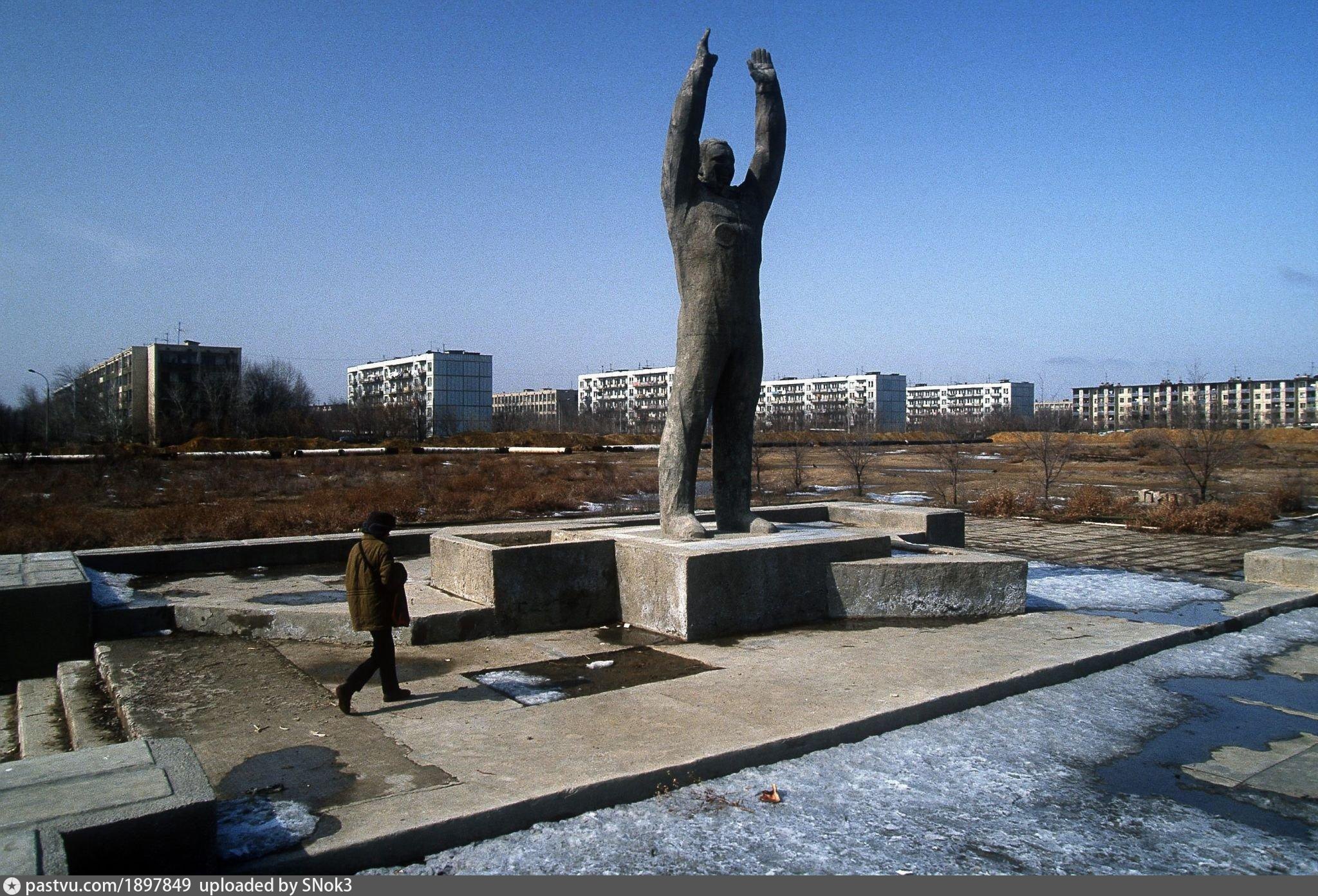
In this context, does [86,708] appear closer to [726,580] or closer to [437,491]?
[726,580]

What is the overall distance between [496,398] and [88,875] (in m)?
168

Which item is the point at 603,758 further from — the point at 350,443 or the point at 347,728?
the point at 350,443

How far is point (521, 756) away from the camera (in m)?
4.01

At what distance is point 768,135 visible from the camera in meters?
7.81

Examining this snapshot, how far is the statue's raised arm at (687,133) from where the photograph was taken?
726 centimetres

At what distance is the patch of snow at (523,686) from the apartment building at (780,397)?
108726 millimetres

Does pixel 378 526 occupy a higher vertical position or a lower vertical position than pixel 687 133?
lower

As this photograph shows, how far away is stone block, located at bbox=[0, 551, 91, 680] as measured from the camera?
5.79m

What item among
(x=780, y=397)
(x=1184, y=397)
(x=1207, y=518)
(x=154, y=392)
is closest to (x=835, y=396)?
(x=780, y=397)

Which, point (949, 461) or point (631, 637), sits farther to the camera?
point (949, 461)

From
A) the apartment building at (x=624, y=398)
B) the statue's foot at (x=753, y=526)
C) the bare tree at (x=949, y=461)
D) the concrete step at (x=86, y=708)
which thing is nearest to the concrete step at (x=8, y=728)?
the concrete step at (x=86, y=708)

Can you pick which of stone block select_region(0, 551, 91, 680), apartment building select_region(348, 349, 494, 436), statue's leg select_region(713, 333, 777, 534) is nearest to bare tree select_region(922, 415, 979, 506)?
statue's leg select_region(713, 333, 777, 534)

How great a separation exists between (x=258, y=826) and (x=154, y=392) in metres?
75.0

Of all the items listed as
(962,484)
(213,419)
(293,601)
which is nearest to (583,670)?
(293,601)
